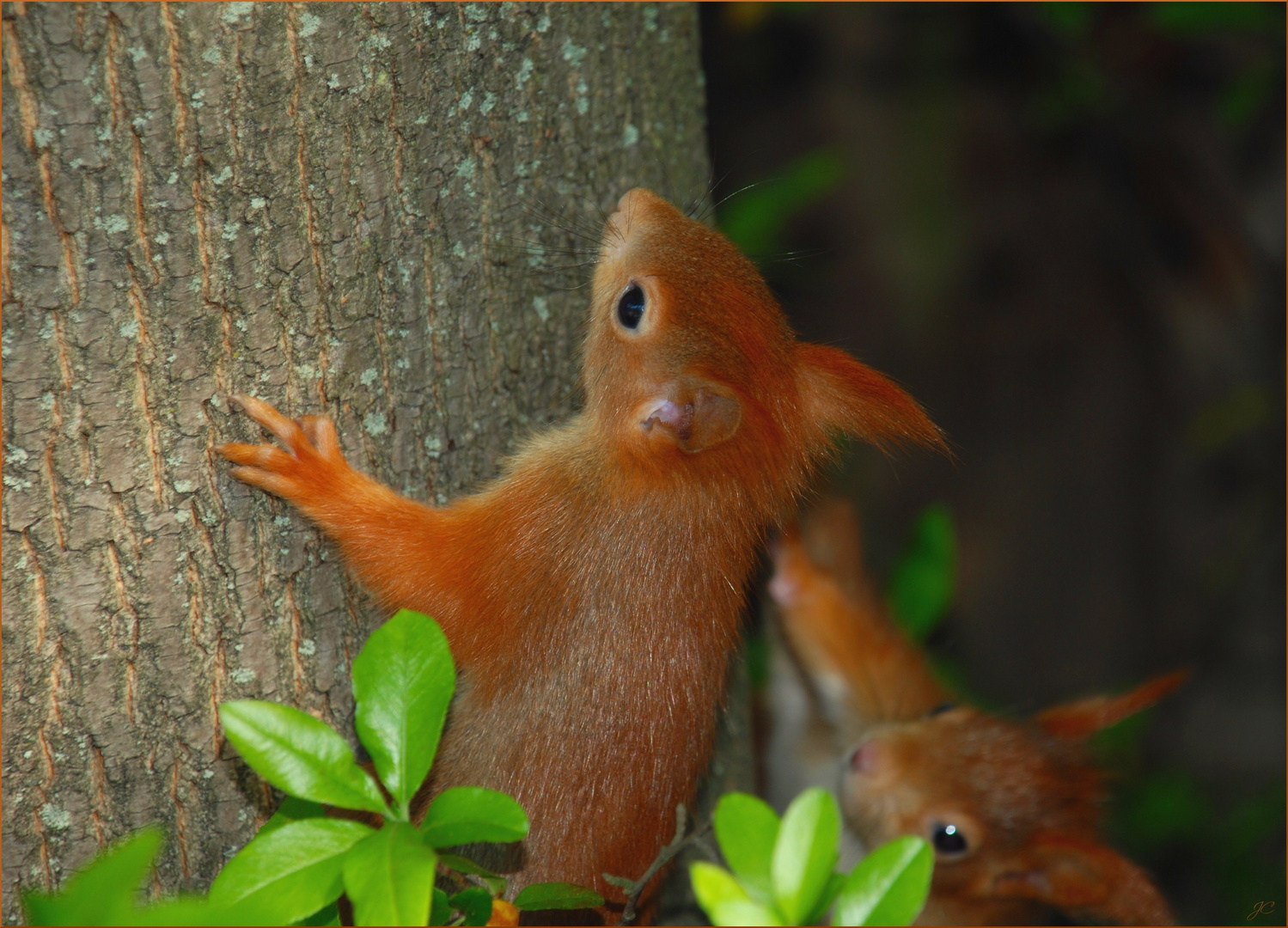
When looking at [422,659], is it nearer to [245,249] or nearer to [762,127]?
[245,249]

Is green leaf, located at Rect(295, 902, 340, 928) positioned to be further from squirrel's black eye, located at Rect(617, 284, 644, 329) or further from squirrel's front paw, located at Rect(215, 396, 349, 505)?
squirrel's black eye, located at Rect(617, 284, 644, 329)

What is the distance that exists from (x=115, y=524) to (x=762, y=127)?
14.0ft

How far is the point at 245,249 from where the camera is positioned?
1.74 m

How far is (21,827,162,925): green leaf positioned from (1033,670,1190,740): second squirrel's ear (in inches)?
113

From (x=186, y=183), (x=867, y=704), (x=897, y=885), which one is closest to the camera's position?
(x=897, y=885)

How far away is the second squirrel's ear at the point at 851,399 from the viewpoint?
7.36ft

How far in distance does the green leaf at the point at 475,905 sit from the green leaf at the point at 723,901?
0.47 metres

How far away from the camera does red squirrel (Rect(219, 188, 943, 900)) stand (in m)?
1.96

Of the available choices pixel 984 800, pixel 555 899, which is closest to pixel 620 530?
pixel 555 899

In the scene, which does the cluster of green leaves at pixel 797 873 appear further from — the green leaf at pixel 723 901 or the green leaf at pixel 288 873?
the green leaf at pixel 288 873

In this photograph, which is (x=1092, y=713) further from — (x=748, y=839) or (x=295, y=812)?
(x=295, y=812)

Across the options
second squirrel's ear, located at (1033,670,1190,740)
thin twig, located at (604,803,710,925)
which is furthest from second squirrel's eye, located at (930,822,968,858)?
thin twig, located at (604,803,710,925)

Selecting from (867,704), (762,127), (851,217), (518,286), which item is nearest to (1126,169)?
(851,217)

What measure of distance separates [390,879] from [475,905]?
0.31 meters
